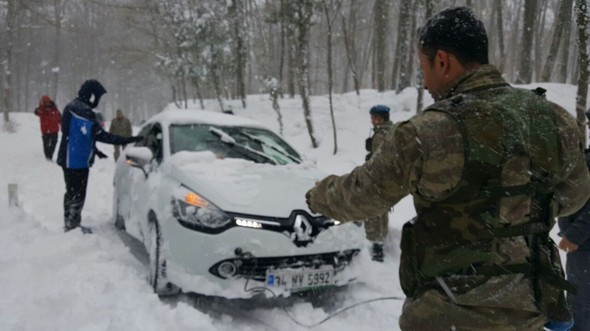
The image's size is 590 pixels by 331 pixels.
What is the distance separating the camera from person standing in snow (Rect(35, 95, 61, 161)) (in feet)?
41.8

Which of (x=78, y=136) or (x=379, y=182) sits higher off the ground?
(x=379, y=182)

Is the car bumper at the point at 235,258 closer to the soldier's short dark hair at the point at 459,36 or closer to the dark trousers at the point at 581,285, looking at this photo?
the dark trousers at the point at 581,285

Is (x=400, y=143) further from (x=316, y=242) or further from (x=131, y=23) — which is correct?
(x=131, y=23)

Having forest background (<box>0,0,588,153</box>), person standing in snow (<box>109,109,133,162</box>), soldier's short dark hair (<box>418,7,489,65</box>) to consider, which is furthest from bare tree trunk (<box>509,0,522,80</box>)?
soldier's short dark hair (<box>418,7,489,65</box>)

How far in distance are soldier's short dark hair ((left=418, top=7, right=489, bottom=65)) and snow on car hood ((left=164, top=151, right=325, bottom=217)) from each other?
2.20 metres

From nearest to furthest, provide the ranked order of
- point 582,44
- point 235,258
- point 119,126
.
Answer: point 235,258, point 582,44, point 119,126

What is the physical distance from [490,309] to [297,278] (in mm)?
2120

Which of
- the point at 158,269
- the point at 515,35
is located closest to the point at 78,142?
the point at 158,269

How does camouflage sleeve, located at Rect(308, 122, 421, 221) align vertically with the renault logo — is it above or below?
above

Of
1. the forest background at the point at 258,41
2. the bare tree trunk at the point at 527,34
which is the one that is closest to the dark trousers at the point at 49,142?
the forest background at the point at 258,41

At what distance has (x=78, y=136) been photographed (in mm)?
5590

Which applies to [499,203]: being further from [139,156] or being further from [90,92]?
[90,92]

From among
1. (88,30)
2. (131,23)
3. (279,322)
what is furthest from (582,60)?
(88,30)

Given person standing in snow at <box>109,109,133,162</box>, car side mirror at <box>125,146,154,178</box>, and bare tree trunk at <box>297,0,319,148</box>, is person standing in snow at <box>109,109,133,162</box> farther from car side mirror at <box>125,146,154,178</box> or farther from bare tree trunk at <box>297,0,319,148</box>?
car side mirror at <box>125,146,154,178</box>
